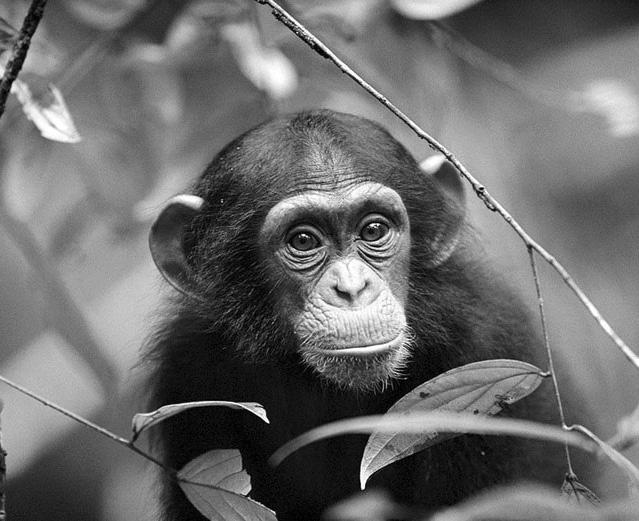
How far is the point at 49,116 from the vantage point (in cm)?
333

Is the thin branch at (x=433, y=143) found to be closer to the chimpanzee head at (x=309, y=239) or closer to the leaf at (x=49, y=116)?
the leaf at (x=49, y=116)

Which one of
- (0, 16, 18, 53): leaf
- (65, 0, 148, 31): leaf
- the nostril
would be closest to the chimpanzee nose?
the nostril

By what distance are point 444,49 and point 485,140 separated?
3123 mm

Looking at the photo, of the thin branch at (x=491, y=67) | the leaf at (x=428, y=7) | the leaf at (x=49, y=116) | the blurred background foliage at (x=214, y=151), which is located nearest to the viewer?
the leaf at (x=49, y=116)

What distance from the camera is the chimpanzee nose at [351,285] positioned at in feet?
11.9

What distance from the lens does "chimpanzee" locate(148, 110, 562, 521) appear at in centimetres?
395

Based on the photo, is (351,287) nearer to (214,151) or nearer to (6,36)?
(6,36)

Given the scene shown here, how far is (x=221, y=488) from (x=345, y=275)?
1.17m

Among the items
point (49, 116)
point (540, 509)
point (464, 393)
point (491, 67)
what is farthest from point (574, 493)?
point (491, 67)

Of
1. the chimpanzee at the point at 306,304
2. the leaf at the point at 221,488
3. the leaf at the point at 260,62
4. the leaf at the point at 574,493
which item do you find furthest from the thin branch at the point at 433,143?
the leaf at the point at 260,62

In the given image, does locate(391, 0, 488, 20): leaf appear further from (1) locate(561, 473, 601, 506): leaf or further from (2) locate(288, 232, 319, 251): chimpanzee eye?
(1) locate(561, 473, 601, 506): leaf

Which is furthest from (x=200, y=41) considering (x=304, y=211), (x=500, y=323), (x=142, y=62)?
(x=500, y=323)

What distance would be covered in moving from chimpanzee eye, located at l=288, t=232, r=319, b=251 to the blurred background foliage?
97 centimetres

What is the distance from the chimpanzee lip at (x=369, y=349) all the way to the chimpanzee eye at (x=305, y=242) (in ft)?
1.65
